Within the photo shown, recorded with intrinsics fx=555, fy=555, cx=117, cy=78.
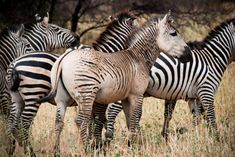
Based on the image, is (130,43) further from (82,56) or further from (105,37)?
(82,56)

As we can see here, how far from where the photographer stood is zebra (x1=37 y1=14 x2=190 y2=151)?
6.75 metres

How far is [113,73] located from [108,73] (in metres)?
0.10

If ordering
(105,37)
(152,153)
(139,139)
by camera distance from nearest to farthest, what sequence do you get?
(152,153), (139,139), (105,37)

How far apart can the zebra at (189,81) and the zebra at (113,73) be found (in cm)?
97

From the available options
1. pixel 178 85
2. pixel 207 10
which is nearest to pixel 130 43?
pixel 178 85

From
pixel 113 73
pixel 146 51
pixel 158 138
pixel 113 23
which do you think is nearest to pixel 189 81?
pixel 146 51

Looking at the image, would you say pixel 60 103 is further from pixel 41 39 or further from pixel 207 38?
pixel 207 38

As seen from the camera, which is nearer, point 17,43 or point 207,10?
point 17,43

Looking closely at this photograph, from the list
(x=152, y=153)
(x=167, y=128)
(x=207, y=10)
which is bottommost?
(x=152, y=153)

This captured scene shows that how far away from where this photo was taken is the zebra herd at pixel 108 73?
684 cm

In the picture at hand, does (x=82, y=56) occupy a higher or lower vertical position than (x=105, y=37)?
lower

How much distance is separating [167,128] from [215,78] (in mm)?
1130

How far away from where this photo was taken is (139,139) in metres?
7.60

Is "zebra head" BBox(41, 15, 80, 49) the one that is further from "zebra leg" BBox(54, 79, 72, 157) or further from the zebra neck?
"zebra leg" BBox(54, 79, 72, 157)
